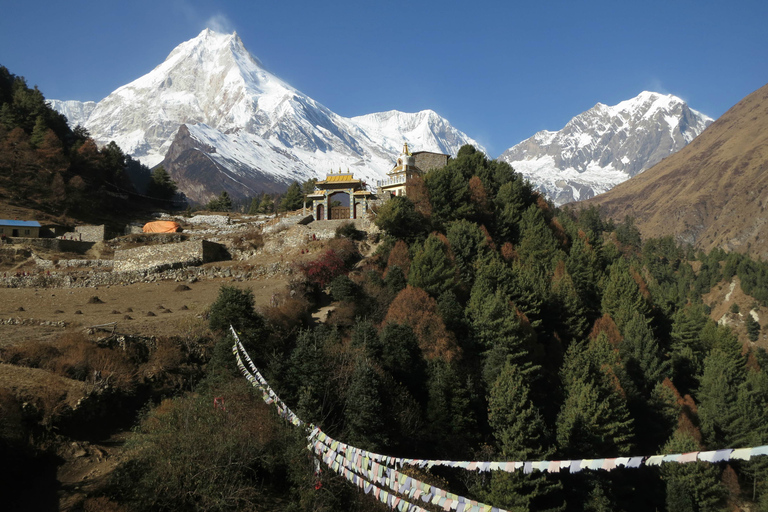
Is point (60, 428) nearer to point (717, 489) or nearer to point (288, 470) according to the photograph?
point (288, 470)

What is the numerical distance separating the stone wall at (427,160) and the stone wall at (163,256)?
2445 centimetres

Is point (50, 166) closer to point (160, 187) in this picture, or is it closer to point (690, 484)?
point (160, 187)

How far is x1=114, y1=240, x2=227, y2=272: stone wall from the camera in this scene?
3434 centimetres

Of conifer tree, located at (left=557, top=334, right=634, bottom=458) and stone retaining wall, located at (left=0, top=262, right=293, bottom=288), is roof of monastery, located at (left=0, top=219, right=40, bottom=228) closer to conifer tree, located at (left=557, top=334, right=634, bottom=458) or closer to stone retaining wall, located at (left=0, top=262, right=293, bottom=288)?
stone retaining wall, located at (left=0, top=262, right=293, bottom=288)

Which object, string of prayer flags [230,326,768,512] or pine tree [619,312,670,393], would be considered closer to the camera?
string of prayer flags [230,326,768,512]

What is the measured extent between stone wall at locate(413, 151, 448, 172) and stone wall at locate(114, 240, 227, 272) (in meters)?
24.4

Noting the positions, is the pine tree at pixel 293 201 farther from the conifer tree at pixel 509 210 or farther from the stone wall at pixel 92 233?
the stone wall at pixel 92 233

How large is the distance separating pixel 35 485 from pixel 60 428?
7.42 ft

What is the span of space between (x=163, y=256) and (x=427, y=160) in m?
27.8

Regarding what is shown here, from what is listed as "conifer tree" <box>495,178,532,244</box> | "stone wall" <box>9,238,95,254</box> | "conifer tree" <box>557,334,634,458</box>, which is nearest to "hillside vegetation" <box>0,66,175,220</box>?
"stone wall" <box>9,238,95,254</box>

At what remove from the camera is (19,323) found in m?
21.2

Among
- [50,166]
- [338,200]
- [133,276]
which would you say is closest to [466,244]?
[338,200]

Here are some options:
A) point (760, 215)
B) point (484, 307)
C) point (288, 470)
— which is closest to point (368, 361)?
point (288, 470)

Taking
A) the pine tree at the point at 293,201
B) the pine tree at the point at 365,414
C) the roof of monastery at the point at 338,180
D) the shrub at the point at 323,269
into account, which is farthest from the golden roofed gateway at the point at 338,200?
the pine tree at the point at 365,414
